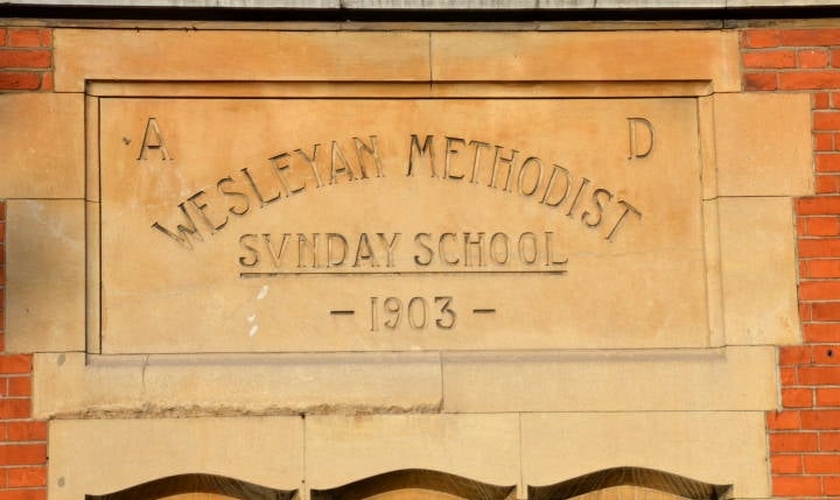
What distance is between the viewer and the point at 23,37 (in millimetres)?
6727

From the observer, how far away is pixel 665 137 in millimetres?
6898

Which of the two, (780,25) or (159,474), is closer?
(159,474)

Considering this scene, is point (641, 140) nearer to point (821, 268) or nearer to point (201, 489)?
point (821, 268)

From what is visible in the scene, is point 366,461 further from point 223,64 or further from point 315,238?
point 223,64

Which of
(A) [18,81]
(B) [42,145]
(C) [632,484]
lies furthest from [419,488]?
(A) [18,81]

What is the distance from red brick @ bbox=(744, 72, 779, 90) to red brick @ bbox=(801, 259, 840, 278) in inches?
28.8

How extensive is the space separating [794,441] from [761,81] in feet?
4.77

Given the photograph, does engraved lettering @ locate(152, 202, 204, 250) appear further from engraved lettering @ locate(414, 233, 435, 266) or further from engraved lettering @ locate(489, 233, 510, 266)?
engraved lettering @ locate(489, 233, 510, 266)

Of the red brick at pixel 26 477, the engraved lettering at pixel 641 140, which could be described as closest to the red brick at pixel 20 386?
the red brick at pixel 26 477

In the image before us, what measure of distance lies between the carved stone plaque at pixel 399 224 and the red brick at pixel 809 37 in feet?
1.48

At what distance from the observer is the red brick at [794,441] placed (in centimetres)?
662

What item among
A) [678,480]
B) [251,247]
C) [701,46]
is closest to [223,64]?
[251,247]

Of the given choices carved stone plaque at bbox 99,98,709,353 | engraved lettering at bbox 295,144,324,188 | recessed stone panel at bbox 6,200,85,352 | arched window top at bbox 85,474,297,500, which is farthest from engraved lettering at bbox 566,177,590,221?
recessed stone panel at bbox 6,200,85,352

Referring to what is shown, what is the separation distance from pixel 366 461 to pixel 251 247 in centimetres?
97
